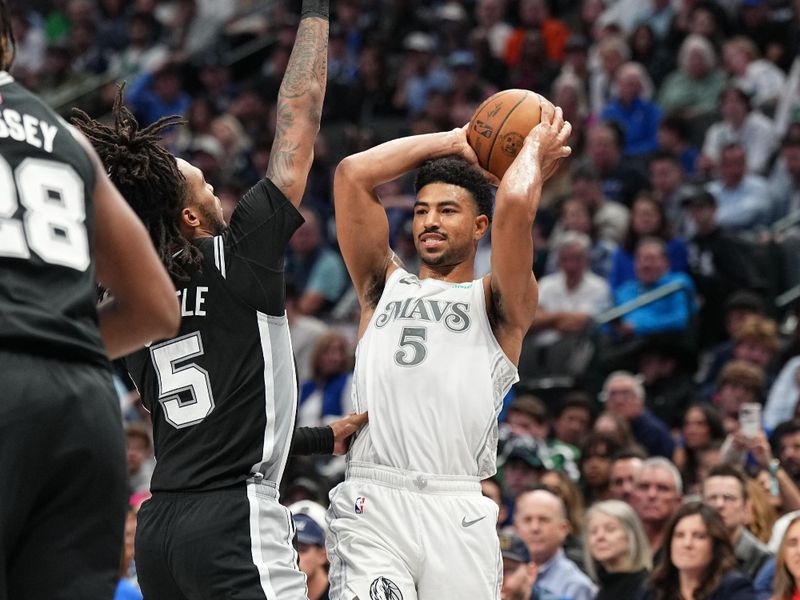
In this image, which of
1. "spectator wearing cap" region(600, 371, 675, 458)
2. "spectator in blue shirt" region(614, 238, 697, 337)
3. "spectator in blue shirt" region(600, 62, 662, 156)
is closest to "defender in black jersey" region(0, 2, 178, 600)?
"spectator wearing cap" region(600, 371, 675, 458)

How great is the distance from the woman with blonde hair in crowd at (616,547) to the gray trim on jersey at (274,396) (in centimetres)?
361

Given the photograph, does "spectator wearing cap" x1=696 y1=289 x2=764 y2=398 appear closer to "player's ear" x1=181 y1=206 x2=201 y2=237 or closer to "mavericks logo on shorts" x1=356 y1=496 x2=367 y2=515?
"mavericks logo on shorts" x1=356 y1=496 x2=367 y2=515

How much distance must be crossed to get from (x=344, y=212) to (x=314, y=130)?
0.85 meters

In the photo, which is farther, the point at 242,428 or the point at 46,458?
the point at 242,428

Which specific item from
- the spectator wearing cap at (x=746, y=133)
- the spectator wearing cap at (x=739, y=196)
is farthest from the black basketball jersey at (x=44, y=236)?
the spectator wearing cap at (x=746, y=133)

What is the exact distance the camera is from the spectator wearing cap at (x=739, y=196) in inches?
522

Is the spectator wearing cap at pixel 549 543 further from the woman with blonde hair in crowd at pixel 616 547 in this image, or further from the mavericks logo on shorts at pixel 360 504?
the mavericks logo on shorts at pixel 360 504

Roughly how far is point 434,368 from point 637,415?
18.1 feet

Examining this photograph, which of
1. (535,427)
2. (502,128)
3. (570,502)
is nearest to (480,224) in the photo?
(502,128)

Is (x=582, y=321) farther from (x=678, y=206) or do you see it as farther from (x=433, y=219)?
(x=433, y=219)

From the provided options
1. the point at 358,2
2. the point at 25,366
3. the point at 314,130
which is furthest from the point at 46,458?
the point at 358,2

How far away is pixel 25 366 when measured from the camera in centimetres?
305

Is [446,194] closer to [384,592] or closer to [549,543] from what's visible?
[384,592]

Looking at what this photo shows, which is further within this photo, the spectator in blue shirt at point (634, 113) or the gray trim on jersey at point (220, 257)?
the spectator in blue shirt at point (634, 113)
